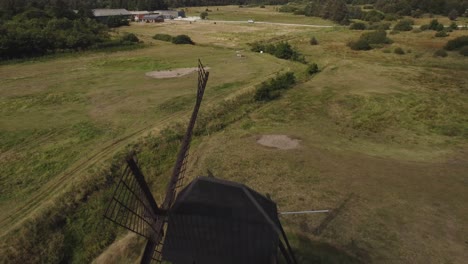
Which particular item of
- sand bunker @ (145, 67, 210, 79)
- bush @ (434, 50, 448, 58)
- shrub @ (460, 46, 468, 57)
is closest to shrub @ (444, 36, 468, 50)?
shrub @ (460, 46, 468, 57)

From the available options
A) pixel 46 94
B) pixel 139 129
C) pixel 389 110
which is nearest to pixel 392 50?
pixel 389 110

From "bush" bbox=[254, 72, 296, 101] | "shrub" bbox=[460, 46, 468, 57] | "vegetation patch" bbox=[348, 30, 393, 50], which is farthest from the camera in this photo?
"vegetation patch" bbox=[348, 30, 393, 50]

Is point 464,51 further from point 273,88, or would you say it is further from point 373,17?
point 373,17

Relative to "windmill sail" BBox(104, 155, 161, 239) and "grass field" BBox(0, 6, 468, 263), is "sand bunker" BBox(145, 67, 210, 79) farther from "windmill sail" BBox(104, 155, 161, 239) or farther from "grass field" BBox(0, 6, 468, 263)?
"windmill sail" BBox(104, 155, 161, 239)

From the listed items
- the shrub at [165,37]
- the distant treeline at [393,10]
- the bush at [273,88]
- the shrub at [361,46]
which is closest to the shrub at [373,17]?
the distant treeline at [393,10]

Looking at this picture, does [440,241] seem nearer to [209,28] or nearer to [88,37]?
[88,37]

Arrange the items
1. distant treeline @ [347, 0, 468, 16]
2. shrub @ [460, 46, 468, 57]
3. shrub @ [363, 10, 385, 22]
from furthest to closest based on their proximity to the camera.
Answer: distant treeline @ [347, 0, 468, 16] → shrub @ [363, 10, 385, 22] → shrub @ [460, 46, 468, 57]

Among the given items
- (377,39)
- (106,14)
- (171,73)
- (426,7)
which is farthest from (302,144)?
(426,7)
